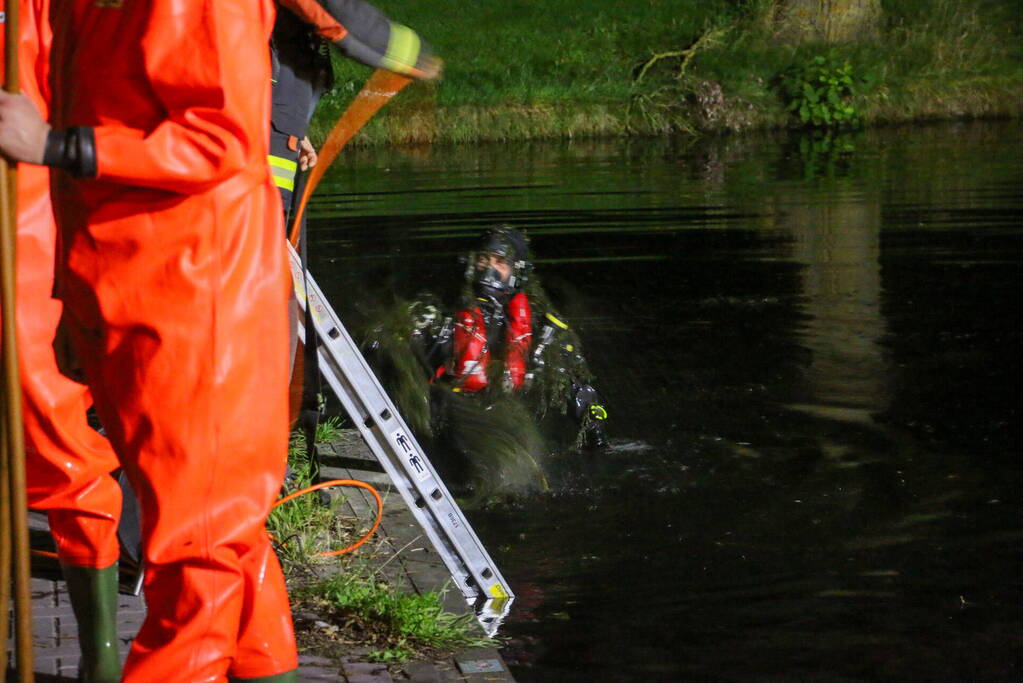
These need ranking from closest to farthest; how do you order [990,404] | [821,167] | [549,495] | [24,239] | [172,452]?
1. [172,452]
2. [24,239]
3. [549,495]
4. [990,404]
5. [821,167]

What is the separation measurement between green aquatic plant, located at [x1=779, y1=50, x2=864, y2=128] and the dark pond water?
26.7 feet

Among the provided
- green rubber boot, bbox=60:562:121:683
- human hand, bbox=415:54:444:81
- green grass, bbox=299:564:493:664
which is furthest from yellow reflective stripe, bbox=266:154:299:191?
green rubber boot, bbox=60:562:121:683

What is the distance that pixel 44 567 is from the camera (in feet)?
16.3

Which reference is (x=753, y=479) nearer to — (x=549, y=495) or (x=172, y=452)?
(x=549, y=495)

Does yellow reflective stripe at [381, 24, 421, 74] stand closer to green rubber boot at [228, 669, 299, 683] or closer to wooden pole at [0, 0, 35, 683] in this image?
wooden pole at [0, 0, 35, 683]

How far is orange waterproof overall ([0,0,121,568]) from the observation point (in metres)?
3.72

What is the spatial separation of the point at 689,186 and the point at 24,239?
14.6 m

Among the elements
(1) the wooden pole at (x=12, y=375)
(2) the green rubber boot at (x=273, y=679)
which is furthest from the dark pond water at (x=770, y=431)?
(1) the wooden pole at (x=12, y=375)

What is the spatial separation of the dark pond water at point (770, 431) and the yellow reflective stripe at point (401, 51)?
5.67 ft

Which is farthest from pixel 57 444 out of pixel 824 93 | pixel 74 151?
pixel 824 93

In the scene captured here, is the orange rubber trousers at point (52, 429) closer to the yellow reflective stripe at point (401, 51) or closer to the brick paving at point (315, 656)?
the brick paving at point (315, 656)

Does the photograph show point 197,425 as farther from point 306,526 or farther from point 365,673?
point 306,526

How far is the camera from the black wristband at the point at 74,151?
2.91m

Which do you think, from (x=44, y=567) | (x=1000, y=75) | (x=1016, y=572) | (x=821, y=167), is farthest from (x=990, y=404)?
(x=1000, y=75)
